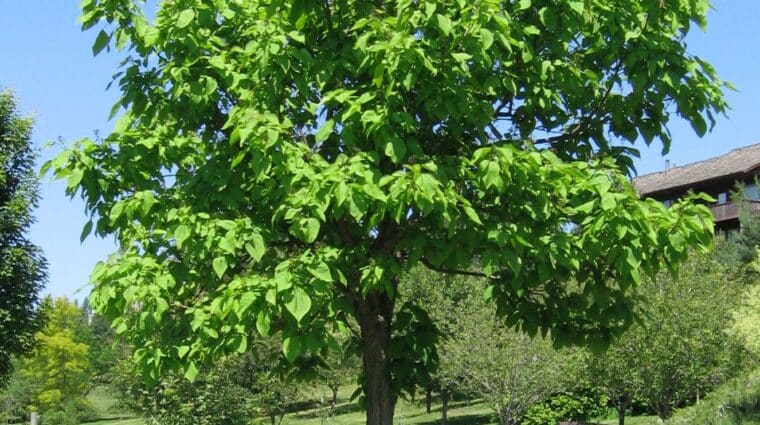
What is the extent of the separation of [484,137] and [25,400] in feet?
199

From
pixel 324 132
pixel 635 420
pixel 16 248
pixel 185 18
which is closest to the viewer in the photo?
pixel 324 132

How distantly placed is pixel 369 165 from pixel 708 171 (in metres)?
55.0

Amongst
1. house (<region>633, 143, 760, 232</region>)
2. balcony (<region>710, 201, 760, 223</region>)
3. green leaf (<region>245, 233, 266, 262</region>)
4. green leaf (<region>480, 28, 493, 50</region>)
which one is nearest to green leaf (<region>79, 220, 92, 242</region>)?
green leaf (<region>245, 233, 266, 262</region>)

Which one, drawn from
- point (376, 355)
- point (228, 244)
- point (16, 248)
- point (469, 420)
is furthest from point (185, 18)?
point (469, 420)

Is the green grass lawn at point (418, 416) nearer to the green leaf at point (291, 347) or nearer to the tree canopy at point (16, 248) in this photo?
the tree canopy at point (16, 248)

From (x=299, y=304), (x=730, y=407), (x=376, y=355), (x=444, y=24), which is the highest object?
(x=444, y=24)

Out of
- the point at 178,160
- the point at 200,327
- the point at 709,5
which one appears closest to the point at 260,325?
the point at 200,327

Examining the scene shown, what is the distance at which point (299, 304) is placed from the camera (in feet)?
16.5

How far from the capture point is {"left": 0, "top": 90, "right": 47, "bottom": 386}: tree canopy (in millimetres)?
25297

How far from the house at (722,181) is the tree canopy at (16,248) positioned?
37.3 m

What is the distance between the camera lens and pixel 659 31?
6406 mm

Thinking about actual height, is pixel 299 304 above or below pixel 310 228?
below

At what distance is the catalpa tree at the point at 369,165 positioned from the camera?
5.39 metres

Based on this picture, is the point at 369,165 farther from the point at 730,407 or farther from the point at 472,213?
the point at 730,407
